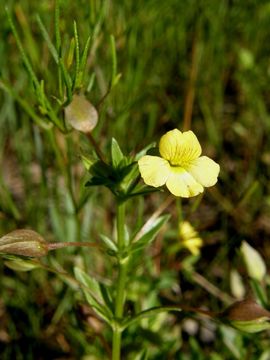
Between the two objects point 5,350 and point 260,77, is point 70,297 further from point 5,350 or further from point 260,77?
point 260,77

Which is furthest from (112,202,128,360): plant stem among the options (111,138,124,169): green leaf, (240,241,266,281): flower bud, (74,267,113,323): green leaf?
(240,241,266,281): flower bud

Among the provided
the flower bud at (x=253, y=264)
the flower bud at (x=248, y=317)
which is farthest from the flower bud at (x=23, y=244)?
the flower bud at (x=253, y=264)

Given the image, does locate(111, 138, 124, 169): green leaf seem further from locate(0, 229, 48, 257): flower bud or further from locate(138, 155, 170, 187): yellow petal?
locate(0, 229, 48, 257): flower bud

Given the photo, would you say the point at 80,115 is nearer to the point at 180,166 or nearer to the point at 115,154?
the point at 115,154

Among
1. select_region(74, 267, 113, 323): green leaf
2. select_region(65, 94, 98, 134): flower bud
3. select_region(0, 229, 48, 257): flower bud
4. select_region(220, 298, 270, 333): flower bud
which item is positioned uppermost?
select_region(65, 94, 98, 134): flower bud

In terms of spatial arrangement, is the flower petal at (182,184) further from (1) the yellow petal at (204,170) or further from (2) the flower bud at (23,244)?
(2) the flower bud at (23,244)

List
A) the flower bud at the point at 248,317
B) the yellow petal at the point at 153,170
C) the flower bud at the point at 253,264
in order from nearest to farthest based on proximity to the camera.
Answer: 1. the yellow petal at the point at 153,170
2. the flower bud at the point at 248,317
3. the flower bud at the point at 253,264
